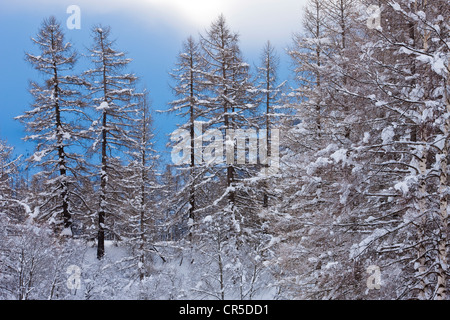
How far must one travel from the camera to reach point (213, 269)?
1293cm

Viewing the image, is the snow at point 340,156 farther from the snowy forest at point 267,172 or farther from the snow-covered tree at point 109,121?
the snow-covered tree at point 109,121

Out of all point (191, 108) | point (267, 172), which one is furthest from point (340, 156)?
point (191, 108)

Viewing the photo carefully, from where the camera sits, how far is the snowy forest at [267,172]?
19.0ft

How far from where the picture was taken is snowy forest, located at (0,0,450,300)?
5801 mm

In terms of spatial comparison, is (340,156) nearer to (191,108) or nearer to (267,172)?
(267,172)

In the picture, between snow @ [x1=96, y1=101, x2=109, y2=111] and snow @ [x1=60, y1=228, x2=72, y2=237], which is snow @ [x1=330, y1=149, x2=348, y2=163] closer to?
snow @ [x1=60, y1=228, x2=72, y2=237]

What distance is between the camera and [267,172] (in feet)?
41.7

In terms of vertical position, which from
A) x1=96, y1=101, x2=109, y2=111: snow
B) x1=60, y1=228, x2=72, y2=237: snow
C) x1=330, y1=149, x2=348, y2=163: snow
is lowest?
x1=60, y1=228, x2=72, y2=237: snow

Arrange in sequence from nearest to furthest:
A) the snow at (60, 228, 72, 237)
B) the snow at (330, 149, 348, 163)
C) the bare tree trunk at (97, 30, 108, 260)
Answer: the snow at (330, 149, 348, 163) → the snow at (60, 228, 72, 237) → the bare tree trunk at (97, 30, 108, 260)

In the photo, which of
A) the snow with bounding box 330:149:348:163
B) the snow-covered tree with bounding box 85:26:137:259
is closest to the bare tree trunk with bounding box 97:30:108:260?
the snow-covered tree with bounding box 85:26:137:259

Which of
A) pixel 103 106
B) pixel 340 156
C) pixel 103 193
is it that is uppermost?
pixel 103 106

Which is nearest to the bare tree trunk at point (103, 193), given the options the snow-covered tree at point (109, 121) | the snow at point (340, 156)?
the snow-covered tree at point (109, 121)

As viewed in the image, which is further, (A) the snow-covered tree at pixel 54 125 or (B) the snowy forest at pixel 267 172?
(A) the snow-covered tree at pixel 54 125
